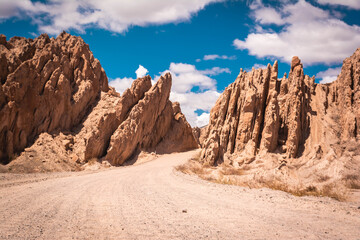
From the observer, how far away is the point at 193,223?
22.0 ft

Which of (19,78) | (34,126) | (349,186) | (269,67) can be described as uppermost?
(269,67)

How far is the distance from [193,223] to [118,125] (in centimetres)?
2052

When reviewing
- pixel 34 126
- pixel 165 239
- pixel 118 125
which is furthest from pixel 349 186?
pixel 34 126

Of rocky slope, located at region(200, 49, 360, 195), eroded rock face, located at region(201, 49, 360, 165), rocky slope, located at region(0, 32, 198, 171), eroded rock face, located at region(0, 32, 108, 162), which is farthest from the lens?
eroded rock face, located at region(201, 49, 360, 165)

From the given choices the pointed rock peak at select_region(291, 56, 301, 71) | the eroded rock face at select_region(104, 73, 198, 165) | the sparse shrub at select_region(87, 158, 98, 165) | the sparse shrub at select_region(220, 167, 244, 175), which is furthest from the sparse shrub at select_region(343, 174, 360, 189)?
the sparse shrub at select_region(87, 158, 98, 165)

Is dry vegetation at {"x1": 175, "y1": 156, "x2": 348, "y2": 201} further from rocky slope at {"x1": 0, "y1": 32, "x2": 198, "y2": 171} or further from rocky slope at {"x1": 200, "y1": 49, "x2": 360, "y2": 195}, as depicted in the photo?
rocky slope at {"x1": 0, "y1": 32, "x2": 198, "y2": 171}

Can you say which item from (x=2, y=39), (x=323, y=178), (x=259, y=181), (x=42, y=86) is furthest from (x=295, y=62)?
(x=2, y=39)

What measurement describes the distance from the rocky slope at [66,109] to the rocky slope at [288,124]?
915cm

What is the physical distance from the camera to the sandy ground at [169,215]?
5832 mm

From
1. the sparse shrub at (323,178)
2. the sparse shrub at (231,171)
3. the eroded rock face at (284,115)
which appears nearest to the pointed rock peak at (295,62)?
the eroded rock face at (284,115)

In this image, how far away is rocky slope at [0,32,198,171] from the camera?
1944 cm

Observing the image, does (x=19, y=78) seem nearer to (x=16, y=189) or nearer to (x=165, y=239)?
(x=16, y=189)

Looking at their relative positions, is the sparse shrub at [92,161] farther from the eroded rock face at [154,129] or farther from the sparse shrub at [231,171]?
the sparse shrub at [231,171]

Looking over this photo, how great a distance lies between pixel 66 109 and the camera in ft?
80.3
